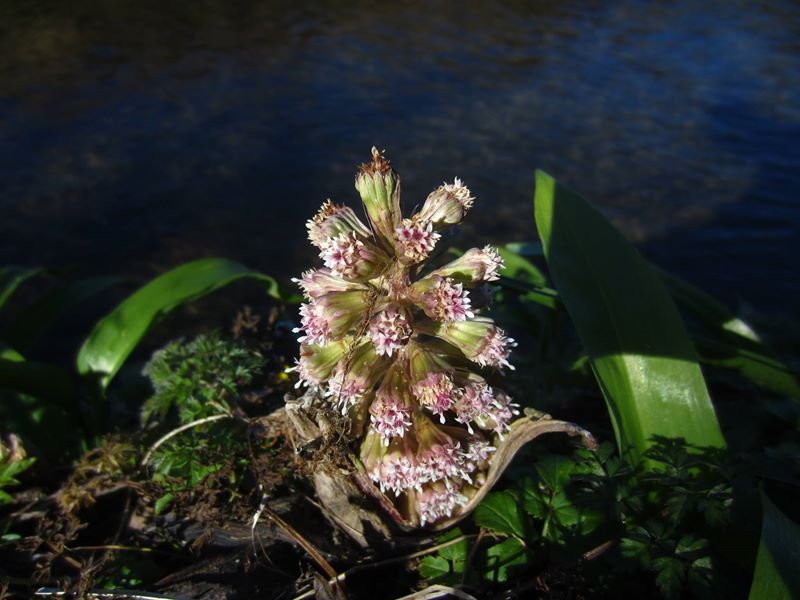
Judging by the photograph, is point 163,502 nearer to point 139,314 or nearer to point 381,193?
point 139,314

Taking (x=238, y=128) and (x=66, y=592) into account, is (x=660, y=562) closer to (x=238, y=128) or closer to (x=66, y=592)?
(x=66, y=592)

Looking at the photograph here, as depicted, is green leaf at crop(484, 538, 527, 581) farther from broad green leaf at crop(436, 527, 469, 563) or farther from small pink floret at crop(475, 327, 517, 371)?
small pink floret at crop(475, 327, 517, 371)

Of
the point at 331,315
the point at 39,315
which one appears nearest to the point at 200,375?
the point at 331,315

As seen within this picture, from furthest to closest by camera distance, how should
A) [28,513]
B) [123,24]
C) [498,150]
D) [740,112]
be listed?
[123,24]
[740,112]
[498,150]
[28,513]

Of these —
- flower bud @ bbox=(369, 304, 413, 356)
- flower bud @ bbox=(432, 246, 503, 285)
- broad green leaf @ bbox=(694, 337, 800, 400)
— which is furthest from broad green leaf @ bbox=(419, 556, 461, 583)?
broad green leaf @ bbox=(694, 337, 800, 400)

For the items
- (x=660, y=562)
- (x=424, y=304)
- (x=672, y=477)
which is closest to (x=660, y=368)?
(x=672, y=477)
